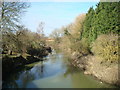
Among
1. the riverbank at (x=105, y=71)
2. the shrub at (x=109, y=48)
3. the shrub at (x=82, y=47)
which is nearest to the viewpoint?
the riverbank at (x=105, y=71)

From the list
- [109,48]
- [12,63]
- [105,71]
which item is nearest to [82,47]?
[109,48]

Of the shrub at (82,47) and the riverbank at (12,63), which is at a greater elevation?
the shrub at (82,47)

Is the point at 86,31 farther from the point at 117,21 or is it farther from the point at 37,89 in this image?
the point at 37,89

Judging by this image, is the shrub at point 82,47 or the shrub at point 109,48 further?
the shrub at point 82,47

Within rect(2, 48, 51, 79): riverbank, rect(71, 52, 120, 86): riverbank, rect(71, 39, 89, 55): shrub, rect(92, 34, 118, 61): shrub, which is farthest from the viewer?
rect(71, 39, 89, 55): shrub

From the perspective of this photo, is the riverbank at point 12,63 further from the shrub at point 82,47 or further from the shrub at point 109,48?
the shrub at point 109,48

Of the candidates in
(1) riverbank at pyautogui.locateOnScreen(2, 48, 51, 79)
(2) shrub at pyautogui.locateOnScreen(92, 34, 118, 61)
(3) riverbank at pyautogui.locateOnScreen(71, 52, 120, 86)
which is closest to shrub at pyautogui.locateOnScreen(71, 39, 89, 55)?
(3) riverbank at pyautogui.locateOnScreen(71, 52, 120, 86)

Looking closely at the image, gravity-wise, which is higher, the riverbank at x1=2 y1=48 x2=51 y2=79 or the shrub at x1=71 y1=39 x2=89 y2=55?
the shrub at x1=71 y1=39 x2=89 y2=55

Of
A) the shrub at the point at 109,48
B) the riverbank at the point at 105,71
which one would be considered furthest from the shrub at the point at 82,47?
the shrub at the point at 109,48

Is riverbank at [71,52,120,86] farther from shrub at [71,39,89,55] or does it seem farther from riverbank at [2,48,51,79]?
riverbank at [2,48,51,79]

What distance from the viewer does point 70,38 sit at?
854 inches

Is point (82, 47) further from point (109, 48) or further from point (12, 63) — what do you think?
point (12, 63)

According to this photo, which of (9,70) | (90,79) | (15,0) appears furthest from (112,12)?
(9,70)

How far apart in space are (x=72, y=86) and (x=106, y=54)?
3.02m
